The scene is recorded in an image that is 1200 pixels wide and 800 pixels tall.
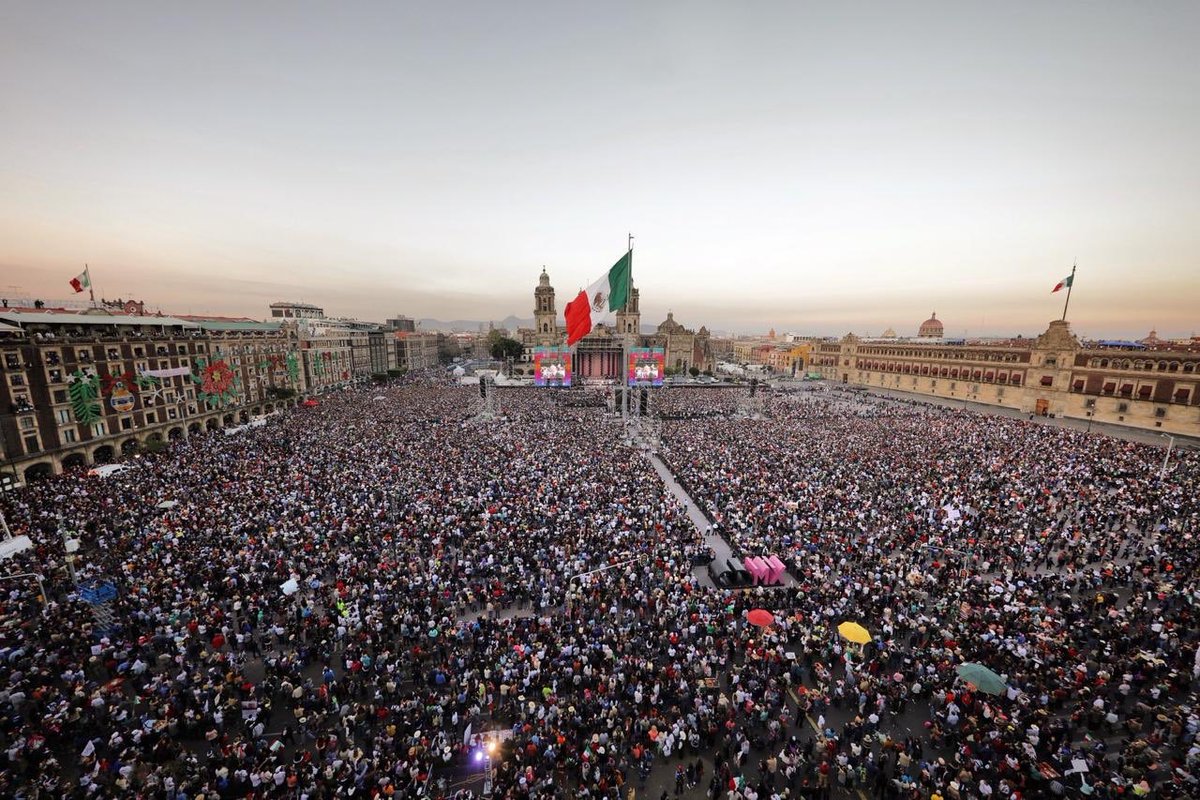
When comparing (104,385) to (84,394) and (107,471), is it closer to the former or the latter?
(84,394)

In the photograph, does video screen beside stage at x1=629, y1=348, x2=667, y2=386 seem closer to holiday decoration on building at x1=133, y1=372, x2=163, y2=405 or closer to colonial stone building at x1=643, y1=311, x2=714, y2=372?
colonial stone building at x1=643, y1=311, x2=714, y2=372

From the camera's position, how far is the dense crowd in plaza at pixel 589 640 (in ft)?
32.6

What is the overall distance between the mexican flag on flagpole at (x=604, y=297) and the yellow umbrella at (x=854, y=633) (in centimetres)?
1723

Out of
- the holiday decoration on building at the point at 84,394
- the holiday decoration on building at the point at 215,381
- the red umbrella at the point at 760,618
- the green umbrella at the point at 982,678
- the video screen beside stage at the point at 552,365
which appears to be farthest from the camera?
the video screen beside stage at the point at 552,365

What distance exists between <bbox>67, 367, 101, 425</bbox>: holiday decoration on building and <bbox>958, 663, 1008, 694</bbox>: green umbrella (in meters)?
48.9

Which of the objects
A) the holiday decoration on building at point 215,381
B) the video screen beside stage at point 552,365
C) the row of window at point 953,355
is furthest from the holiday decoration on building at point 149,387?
the row of window at point 953,355

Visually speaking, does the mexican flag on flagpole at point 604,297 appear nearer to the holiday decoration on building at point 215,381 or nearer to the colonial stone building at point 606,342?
the holiday decoration on building at point 215,381

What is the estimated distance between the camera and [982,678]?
37.0 ft

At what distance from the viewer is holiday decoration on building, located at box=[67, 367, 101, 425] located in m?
31.2

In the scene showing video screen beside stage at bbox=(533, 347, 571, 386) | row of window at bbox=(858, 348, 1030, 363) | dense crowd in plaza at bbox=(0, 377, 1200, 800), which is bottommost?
dense crowd in plaza at bbox=(0, 377, 1200, 800)

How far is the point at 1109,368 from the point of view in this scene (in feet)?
157

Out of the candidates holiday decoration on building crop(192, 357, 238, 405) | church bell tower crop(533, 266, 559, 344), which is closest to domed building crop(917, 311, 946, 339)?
church bell tower crop(533, 266, 559, 344)

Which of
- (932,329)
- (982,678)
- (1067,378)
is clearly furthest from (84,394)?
(932,329)

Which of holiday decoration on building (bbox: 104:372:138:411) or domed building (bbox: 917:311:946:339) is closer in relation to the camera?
holiday decoration on building (bbox: 104:372:138:411)
